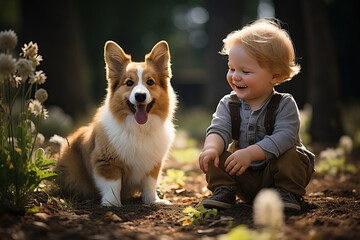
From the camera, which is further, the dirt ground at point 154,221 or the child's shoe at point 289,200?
the child's shoe at point 289,200

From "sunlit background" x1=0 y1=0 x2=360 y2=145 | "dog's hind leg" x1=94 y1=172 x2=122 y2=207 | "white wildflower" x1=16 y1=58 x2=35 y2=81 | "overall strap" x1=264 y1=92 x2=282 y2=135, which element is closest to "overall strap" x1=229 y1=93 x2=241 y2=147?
"overall strap" x1=264 y1=92 x2=282 y2=135

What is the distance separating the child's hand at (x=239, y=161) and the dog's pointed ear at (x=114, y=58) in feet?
5.09

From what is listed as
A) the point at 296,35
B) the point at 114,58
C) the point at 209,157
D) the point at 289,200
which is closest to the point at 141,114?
the point at 114,58

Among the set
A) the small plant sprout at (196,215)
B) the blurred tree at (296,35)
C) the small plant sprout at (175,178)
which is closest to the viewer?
the small plant sprout at (196,215)

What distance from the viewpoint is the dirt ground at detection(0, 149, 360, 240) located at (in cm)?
233

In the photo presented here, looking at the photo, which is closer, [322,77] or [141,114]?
[141,114]

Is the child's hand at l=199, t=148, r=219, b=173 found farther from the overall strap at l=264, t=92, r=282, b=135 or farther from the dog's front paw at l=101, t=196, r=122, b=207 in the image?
the dog's front paw at l=101, t=196, r=122, b=207

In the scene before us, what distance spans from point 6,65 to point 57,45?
7808 mm

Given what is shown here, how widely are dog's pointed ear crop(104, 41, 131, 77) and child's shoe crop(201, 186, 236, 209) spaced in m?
1.59

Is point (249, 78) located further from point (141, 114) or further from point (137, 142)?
point (137, 142)

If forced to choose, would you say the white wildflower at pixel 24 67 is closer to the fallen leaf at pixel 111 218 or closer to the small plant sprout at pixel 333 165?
the fallen leaf at pixel 111 218

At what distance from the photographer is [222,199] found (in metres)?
3.14

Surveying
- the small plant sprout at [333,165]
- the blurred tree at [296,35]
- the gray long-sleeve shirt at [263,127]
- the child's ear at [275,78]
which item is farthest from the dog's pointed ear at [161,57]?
the blurred tree at [296,35]

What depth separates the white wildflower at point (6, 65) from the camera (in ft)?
8.41
